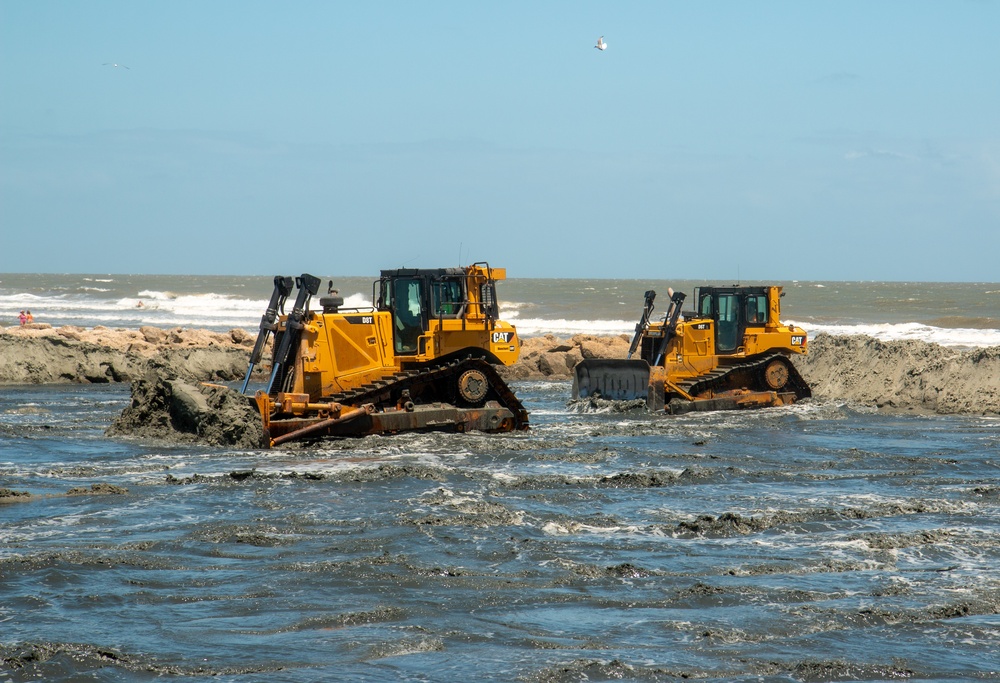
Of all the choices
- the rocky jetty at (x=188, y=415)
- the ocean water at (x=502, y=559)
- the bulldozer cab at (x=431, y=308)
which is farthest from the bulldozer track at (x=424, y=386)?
the rocky jetty at (x=188, y=415)

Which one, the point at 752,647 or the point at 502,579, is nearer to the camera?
the point at 752,647

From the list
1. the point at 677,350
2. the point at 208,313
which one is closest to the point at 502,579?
the point at 677,350

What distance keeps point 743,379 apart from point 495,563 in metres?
13.7

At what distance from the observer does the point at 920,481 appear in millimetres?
14336

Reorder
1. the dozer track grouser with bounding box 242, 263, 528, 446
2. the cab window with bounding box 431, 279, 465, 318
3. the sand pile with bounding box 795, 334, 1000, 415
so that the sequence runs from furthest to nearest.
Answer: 1. the sand pile with bounding box 795, 334, 1000, 415
2. the cab window with bounding box 431, 279, 465, 318
3. the dozer track grouser with bounding box 242, 263, 528, 446

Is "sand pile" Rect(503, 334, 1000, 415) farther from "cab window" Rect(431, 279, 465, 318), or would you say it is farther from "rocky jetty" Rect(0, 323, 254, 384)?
"rocky jetty" Rect(0, 323, 254, 384)

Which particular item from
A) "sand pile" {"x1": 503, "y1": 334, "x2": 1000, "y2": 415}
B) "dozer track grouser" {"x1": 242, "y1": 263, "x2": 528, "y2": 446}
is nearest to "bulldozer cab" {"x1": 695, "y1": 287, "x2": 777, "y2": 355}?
"sand pile" {"x1": 503, "y1": 334, "x2": 1000, "y2": 415}

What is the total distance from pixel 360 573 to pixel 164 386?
9113 mm

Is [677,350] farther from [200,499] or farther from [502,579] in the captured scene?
[502,579]

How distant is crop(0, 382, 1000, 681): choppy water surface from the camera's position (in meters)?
7.36

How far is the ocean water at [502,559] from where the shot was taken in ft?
24.2

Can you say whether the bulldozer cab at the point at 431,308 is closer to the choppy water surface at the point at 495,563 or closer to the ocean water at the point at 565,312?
the choppy water surface at the point at 495,563

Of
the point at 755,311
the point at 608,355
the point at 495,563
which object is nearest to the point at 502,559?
the point at 495,563

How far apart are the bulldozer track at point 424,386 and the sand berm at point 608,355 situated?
2989 millimetres
